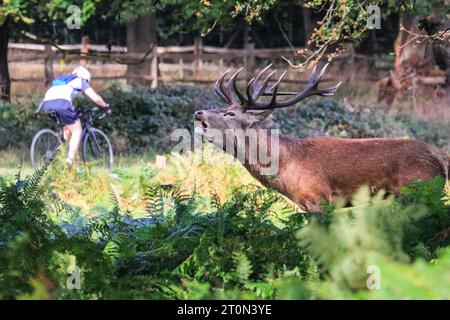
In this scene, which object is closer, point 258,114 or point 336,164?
point 336,164

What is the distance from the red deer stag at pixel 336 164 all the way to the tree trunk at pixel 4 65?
37.3 ft

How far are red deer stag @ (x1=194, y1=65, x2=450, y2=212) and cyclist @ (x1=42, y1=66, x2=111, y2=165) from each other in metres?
5.08

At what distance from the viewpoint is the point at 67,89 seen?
14.2 meters

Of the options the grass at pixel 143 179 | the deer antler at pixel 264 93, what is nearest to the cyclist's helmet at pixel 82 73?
the grass at pixel 143 179

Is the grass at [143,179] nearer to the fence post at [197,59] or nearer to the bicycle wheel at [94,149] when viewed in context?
the bicycle wheel at [94,149]

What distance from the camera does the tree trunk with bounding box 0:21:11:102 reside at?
1962 cm

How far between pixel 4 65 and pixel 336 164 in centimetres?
1275

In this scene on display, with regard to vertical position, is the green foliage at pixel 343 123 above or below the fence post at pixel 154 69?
below

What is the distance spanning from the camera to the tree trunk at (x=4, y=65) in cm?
1962
